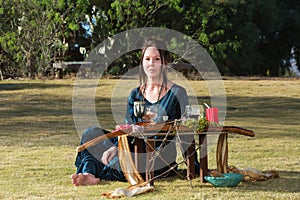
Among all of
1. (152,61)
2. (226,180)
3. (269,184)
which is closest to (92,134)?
(152,61)

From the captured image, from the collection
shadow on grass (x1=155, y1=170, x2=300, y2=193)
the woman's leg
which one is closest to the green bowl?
shadow on grass (x1=155, y1=170, x2=300, y2=193)

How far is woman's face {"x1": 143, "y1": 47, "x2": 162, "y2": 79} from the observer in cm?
479

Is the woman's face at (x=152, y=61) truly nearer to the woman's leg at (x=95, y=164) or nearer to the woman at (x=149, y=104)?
the woman at (x=149, y=104)

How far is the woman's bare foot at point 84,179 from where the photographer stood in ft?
15.4

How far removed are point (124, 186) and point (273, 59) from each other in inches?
528

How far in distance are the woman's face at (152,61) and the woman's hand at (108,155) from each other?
64 centimetres

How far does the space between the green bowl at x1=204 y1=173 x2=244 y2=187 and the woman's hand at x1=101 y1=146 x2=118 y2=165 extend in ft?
2.50

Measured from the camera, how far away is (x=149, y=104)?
486cm

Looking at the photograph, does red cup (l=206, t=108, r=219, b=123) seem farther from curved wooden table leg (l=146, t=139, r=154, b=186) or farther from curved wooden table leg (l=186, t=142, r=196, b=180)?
curved wooden table leg (l=146, t=139, r=154, b=186)

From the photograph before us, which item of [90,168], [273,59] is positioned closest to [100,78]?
[273,59]

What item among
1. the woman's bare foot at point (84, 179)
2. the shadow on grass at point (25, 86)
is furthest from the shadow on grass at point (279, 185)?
the shadow on grass at point (25, 86)

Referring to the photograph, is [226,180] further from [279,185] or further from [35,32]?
[35,32]

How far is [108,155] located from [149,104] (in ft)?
1.61

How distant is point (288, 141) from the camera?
718cm
